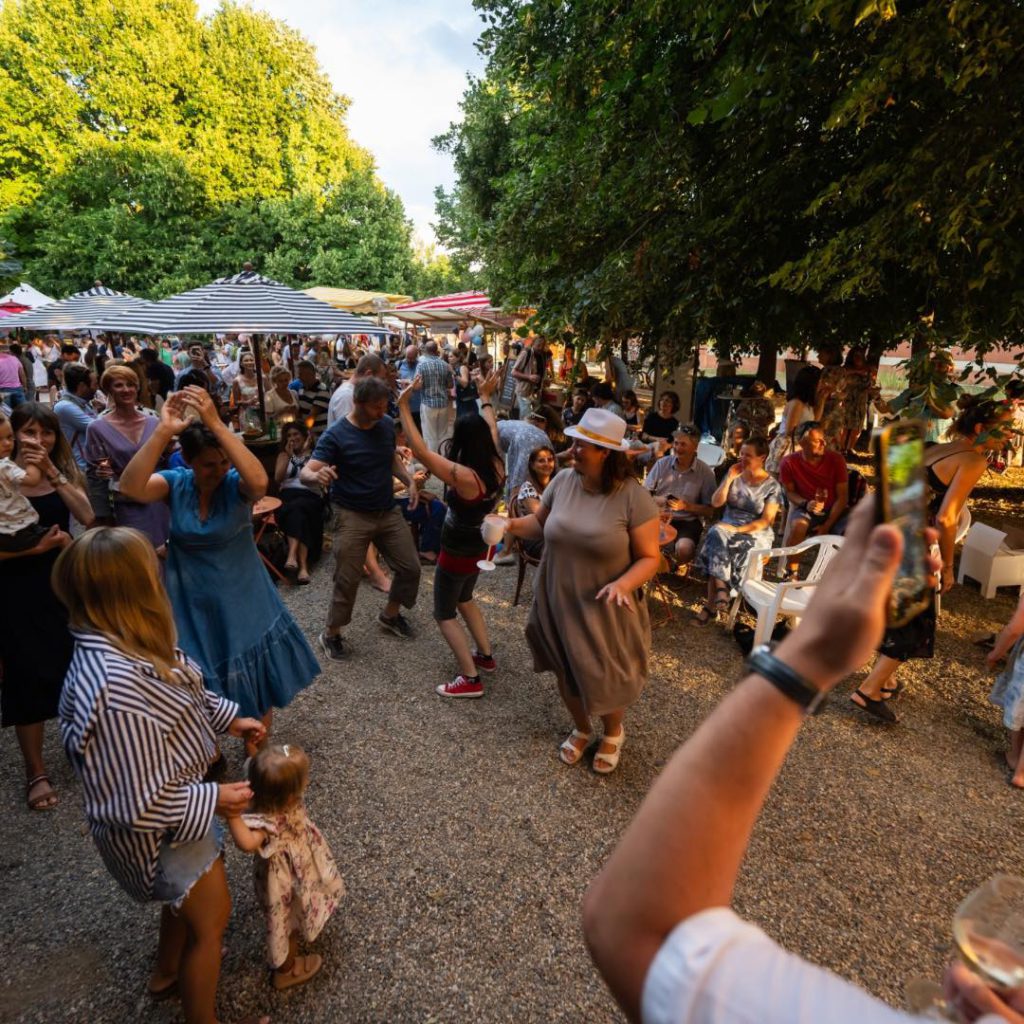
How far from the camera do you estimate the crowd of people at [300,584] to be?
1.62 meters

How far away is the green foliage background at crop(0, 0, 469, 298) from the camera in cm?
2230

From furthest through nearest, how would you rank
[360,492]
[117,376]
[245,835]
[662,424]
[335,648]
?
1. [662,424]
2. [335,648]
3. [360,492]
4. [117,376]
5. [245,835]

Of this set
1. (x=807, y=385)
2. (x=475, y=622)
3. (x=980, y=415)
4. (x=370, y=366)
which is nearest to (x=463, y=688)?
(x=475, y=622)

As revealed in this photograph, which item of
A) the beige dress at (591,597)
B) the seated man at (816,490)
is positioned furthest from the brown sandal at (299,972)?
the seated man at (816,490)

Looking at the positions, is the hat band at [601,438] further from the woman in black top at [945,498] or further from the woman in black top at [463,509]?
the woman in black top at [945,498]

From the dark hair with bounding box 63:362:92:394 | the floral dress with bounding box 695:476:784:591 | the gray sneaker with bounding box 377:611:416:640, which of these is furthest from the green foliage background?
the floral dress with bounding box 695:476:784:591

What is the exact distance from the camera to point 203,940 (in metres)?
1.89

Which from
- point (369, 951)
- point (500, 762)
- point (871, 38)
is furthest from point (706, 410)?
point (369, 951)

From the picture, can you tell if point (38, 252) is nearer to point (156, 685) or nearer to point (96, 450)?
point (96, 450)

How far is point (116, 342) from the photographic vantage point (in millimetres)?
20719

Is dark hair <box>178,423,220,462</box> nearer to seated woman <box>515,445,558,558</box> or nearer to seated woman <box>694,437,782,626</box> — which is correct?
seated woman <box>515,445,558,558</box>

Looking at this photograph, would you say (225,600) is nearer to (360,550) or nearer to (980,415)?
(360,550)

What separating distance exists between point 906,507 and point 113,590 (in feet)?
6.18

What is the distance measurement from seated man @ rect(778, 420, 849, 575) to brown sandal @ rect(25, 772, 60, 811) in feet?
18.8
